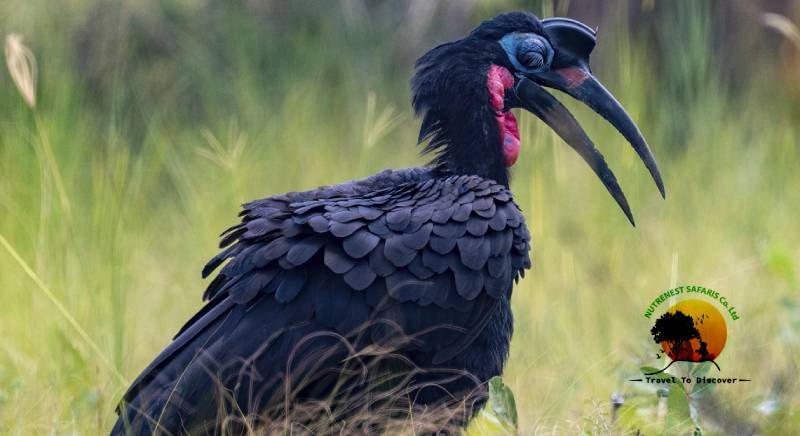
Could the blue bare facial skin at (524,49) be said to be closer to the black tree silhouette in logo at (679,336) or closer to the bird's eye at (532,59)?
the bird's eye at (532,59)

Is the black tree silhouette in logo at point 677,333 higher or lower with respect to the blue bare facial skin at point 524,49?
lower

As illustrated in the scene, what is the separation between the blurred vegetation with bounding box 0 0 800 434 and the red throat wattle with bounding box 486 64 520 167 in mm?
773

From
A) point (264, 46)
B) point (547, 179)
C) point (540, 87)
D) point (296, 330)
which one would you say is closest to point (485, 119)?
point (540, 87)

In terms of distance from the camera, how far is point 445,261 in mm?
3643

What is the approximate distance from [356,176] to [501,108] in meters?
1.77

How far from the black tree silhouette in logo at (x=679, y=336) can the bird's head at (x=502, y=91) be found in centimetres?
41

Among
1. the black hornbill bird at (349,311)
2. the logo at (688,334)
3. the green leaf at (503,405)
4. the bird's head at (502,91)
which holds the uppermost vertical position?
the bird's head at (502,91)

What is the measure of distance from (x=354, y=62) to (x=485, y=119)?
2.91 metres

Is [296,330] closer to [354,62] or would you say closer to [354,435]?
[354,435]

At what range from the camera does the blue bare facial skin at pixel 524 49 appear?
13.7 feet

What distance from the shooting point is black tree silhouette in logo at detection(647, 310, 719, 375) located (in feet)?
13.0

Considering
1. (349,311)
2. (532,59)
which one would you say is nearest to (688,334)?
(532,59)

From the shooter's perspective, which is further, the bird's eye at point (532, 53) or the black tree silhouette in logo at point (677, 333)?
the bird's eye at point (532, 53)

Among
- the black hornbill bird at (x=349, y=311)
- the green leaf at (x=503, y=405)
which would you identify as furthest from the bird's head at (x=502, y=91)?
the green leaf at (x=503, y=405)
